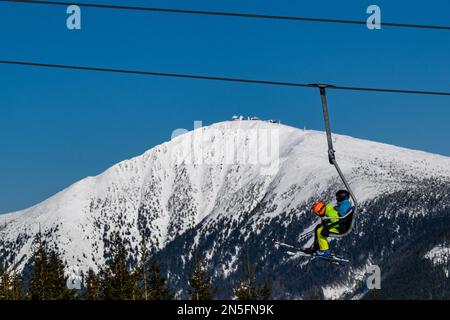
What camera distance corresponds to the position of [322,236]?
1193 inches

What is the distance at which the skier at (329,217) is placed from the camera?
97.0 feet

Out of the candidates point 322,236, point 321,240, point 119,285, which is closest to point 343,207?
point 322,236

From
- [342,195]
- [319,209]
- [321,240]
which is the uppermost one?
[342,195]

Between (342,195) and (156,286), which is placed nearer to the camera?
(342,195)

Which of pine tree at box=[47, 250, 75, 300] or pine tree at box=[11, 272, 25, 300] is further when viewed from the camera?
pine tree at box=[47, 250, 75, 300]

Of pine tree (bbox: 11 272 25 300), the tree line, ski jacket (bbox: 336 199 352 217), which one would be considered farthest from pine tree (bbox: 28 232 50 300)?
ski jacket (bbox: 336 199 352 217)

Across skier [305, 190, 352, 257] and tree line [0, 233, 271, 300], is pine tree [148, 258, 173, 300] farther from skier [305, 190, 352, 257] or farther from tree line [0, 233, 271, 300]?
skier [305, 190, 352, 257]

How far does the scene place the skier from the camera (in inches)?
1164

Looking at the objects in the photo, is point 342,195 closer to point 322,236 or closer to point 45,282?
point 322,236

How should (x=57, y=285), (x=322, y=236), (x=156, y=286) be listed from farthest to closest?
(x=156, y=286), (x=57, y=285), (x=322, y=236)

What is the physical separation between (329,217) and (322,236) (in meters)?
1.02
